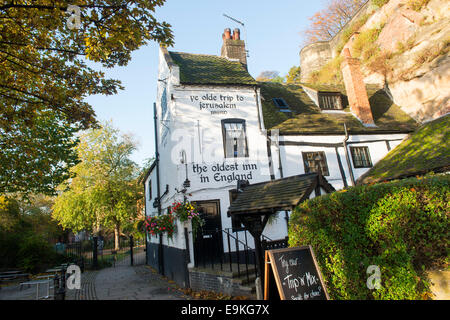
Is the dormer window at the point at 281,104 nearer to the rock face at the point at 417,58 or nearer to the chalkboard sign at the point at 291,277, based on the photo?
the rock face at the point at 417,58

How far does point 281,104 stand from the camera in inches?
645

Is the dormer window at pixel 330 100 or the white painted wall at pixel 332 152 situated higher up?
the dormer window at pixel 330 100

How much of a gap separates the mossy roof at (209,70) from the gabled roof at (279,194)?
6834 mm

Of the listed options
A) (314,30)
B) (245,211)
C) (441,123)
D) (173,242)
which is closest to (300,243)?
(245,211)

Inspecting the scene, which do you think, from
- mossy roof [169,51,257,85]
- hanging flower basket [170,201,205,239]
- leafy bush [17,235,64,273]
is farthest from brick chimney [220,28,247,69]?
leafy bush [17,235,64,273]

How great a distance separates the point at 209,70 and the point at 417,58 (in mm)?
14346

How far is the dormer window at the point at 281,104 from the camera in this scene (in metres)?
15.9

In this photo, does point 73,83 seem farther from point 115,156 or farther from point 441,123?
point 115,156

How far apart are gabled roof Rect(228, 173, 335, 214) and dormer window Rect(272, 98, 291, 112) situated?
873 cm

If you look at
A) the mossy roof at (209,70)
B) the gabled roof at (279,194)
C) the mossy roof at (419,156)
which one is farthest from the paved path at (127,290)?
the mossy roof at (419,156)

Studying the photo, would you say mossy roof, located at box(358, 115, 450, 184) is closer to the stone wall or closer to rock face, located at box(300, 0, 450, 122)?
rock face, located at box(300, 0, 450, 122)

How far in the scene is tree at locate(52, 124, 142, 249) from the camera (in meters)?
26.7

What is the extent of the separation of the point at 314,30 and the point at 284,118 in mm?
38642

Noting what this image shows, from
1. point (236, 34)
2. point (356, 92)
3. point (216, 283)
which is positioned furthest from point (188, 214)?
point (356, 92)
